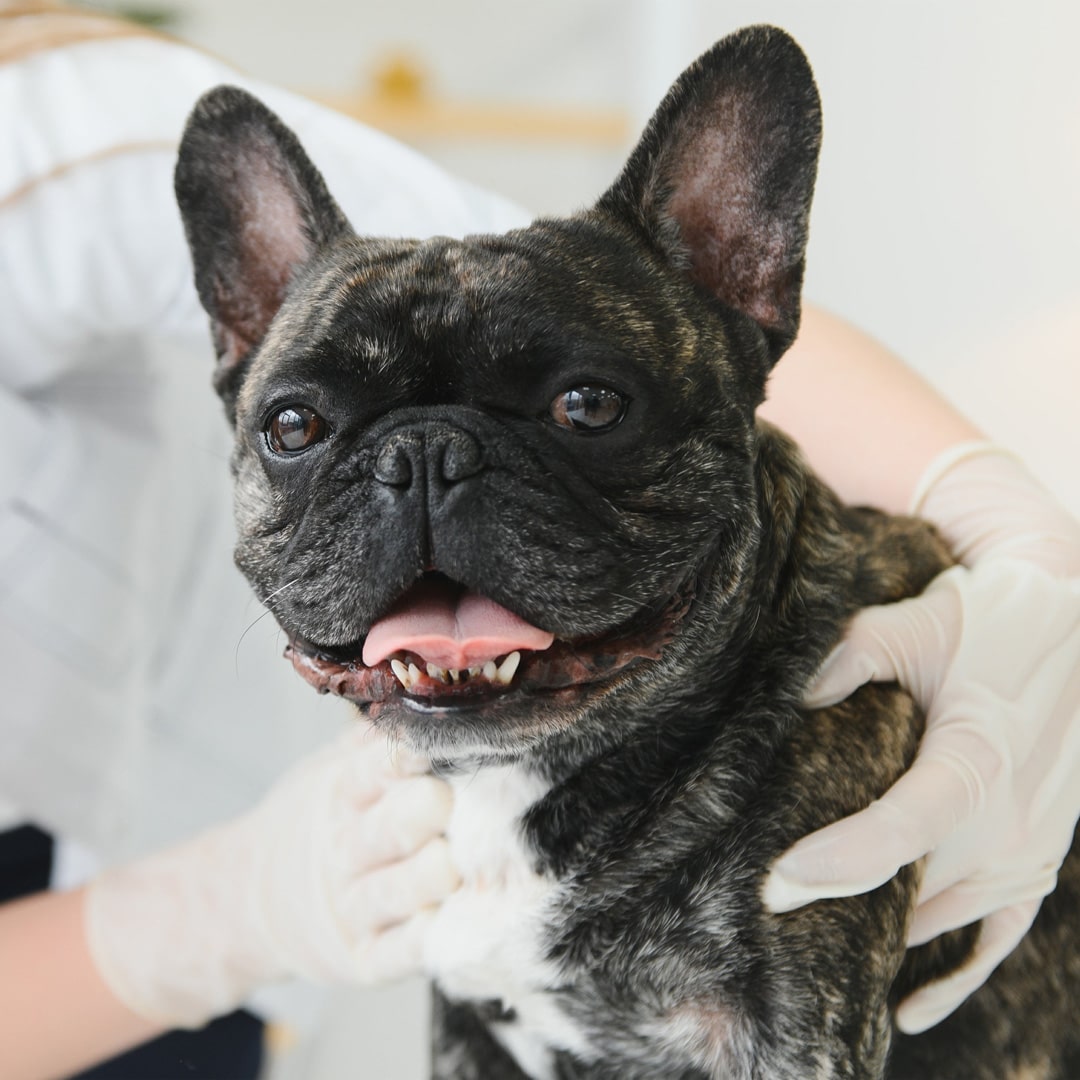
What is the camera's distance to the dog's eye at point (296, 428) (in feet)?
3.77

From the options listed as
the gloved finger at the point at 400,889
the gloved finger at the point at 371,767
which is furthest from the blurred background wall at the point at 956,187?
the gloved finger at the point at 400,889

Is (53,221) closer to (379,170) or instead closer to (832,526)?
(379,170)

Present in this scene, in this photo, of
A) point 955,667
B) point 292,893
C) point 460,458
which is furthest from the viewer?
point 292,893

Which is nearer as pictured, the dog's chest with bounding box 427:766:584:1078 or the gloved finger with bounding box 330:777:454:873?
the dog's chest with bounding box 427:766:584:1078

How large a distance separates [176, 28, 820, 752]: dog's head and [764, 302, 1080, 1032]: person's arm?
26cm

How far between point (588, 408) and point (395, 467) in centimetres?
20

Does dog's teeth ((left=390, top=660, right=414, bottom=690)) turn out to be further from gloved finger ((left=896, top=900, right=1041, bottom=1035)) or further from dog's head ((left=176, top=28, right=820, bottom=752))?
gloved finger ((left=896, top=900, right=1041, bottom=1035))

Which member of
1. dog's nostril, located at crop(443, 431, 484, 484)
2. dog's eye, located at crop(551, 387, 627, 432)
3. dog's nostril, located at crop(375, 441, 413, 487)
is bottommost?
dog's nostril, located at crop(375, 441, 413, 487)

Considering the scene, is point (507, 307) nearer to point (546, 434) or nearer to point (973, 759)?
point (546, 434)

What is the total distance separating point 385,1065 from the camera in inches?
103

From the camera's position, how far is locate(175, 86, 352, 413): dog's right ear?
1337mm

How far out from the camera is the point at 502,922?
125 centimetres

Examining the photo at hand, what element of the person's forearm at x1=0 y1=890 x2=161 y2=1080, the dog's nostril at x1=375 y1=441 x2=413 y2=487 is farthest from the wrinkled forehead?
the person's forearm at x1=0 y1=890 x2=161 y2=1080

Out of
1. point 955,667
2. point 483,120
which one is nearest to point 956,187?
point 955,667
